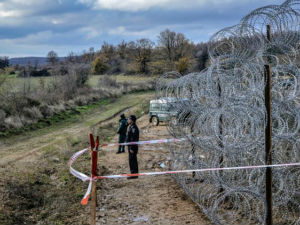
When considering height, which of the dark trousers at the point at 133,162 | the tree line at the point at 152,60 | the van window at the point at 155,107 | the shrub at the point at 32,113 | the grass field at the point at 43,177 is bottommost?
the grass field at the point at 43,177

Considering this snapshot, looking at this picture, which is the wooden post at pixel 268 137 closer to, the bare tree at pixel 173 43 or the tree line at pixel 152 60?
the tree line at pixel 152 60

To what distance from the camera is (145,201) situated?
7359 millimetres

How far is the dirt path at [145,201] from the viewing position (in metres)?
6.45

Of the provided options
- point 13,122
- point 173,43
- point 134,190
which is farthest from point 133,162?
point 173,43

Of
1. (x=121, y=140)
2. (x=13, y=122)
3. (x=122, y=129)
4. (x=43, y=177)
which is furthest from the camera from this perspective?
(x=13, y=122)

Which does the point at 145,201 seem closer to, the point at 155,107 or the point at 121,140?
the point at 121,140

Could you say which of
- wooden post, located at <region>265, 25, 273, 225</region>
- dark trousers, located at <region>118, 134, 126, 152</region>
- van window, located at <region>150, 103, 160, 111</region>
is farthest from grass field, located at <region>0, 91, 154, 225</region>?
wooden post, located at <region>265, 25, 273, 225</region>

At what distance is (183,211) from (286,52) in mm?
4102

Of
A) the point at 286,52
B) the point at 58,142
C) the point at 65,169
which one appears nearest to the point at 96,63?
the point at 58,142

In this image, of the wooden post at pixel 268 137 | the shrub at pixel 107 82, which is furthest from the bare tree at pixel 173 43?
the wooden post at pixel 268 137

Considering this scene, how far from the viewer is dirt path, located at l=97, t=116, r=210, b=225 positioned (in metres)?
6.45

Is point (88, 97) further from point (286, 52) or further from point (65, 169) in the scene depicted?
point (286, 52)

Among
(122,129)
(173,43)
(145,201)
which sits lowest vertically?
(145,201)

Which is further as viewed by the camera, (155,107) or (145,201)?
(155,107)
